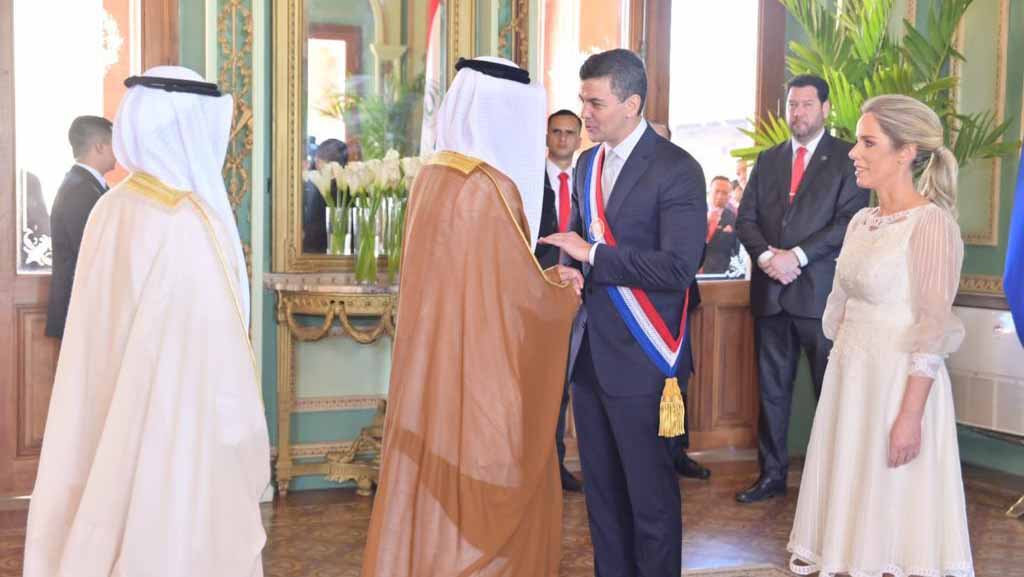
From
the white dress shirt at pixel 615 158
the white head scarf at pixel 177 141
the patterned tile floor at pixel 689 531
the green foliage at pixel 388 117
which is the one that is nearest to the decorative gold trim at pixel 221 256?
the white head scarf at pixel 177 141

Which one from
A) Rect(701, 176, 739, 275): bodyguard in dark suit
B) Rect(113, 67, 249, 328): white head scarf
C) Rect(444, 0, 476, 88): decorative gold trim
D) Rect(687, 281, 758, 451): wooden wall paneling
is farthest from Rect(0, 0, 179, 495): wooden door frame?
Rect(687, 281, 758, 451): wooden wall paneling

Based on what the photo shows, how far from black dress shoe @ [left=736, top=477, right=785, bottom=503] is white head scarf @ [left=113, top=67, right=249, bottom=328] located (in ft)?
9.29

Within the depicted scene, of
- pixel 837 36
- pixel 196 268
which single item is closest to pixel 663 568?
pixel 196 268

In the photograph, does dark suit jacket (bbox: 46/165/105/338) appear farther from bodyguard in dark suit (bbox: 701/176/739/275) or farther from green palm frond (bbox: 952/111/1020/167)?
green palm frond (bbox: 952/111/1020/167)

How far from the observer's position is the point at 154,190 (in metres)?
2.89

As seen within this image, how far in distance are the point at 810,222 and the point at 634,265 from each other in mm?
2193

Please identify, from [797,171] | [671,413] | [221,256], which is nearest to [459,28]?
[797,171]

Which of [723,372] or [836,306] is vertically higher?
[836,306]

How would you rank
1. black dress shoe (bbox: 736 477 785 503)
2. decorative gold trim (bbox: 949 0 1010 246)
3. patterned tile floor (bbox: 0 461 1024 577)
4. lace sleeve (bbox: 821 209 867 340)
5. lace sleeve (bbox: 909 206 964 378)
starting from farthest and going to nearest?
decorative gold trim (bbox: 949 0 1010 246), black dress shoe (bbox: 736 477 785 503), patterned tile floor (bbox: 0 461 1024 577), lace sleeve (bbox: 821 209 867 340), lace sleeve (bbox: 909 206 964 378)

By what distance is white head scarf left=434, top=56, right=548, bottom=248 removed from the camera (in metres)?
2.83

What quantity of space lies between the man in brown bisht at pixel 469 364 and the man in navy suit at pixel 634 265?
28cm

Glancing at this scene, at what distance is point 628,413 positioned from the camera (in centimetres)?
311

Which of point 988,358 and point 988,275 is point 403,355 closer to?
point 988,358

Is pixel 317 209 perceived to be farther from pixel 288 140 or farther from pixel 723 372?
pixel 723 372
